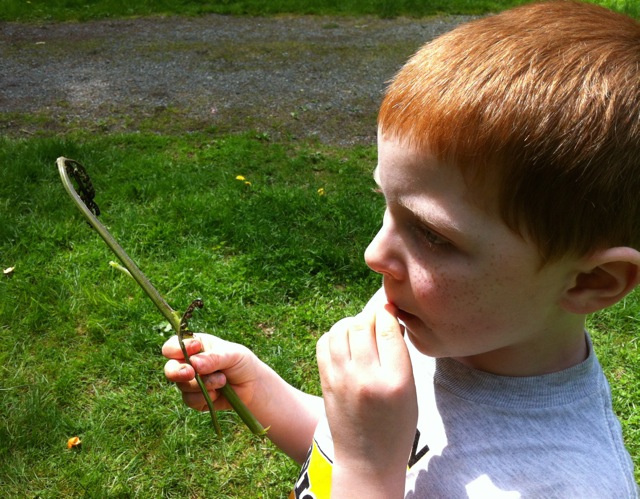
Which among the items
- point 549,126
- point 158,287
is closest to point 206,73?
point 158,287

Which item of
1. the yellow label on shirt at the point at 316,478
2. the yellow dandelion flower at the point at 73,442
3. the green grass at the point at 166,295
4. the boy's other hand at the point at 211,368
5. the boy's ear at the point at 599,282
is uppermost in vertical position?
the boy's ear at the point at 599,282

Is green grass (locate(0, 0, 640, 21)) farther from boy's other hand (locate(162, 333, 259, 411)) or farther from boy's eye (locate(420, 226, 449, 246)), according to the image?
boy's eye (locate(420, 226, 449, 246))

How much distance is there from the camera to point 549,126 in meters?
1.04

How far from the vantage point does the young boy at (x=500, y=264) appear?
3.47 ft

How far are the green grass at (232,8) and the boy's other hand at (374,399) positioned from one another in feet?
29.3

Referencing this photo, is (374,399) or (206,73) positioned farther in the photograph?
(206,73)

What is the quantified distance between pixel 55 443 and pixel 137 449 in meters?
0.39

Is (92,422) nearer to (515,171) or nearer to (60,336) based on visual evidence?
(60,336)

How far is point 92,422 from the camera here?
2945 mm

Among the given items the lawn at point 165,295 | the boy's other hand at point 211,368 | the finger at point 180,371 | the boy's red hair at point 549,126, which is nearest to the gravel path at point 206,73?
the lawn at point 165,295

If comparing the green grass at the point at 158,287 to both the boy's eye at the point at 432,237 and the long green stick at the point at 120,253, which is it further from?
the boy's eye at the point at 432,237

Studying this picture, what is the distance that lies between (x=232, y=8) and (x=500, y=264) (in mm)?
9218

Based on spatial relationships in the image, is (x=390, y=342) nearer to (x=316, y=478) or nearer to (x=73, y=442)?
(x=316, y=478)

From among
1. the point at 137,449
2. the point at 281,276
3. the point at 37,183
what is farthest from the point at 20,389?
the point at 37,183
